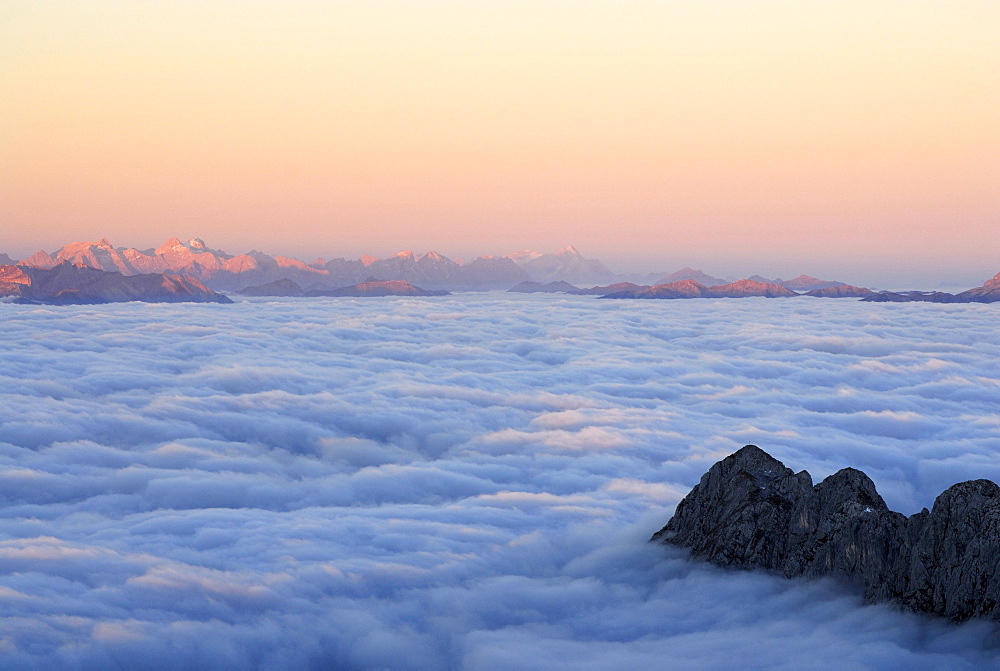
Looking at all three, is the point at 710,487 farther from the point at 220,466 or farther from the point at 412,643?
the point at 220,466

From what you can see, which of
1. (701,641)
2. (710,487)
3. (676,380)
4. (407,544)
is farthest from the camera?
(676,380)

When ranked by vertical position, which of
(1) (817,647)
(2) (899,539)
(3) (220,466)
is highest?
(2) (899,539)

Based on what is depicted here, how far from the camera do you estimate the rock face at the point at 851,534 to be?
26812mm

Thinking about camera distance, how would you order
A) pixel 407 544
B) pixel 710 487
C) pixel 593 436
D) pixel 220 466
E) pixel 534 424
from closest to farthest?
pixel 710 487 < pixel 407 544 < pixel 220 466 < pixel 593 436 < pixel 534 424

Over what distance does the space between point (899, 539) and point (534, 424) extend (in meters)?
71.0

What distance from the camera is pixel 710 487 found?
119 ft

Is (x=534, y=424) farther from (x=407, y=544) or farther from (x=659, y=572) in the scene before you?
(x=659, y=572)

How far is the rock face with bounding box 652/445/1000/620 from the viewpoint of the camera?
26812 millimetres

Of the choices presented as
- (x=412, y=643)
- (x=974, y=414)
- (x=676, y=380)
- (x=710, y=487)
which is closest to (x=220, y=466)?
(x=412, y=643)

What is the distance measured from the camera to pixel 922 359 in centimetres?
17875

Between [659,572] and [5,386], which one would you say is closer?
[659,572]

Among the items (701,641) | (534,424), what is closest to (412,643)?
(701,641)

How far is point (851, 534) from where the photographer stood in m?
31.2

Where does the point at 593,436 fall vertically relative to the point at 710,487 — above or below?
below
